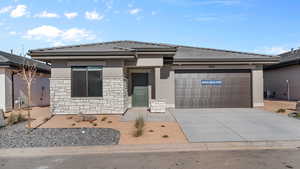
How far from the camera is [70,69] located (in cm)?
1283

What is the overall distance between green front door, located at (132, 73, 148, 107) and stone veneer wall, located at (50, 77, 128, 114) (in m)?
3.57

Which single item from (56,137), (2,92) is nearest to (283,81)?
(56,137)

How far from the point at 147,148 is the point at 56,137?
11.2 feet

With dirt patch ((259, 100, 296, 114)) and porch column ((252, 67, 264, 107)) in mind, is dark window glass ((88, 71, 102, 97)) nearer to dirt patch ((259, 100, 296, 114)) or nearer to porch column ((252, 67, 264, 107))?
dirt patch ((259, 100, 296, 114))

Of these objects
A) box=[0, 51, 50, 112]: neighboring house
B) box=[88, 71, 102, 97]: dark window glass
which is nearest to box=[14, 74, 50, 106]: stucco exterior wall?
box=[0, 51, 50, 112]: neighboring house

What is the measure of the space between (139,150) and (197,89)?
1004 cm

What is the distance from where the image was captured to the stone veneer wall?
12.7 m

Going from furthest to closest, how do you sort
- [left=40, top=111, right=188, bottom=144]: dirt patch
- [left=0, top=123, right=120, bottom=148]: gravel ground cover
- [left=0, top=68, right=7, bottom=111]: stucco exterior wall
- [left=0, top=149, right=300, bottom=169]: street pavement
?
[left=0, top=68, right=7, bottom=111]: stucco exterior wall < [left=40, top=111, right=188, bottom=144]: dirt patch < [left=0, top=123, right=120, bottom=148]: gravel ground cover < [left=0, top=149, right=300, bottom=169]: street pavement

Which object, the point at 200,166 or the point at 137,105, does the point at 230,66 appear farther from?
the point at 200,166

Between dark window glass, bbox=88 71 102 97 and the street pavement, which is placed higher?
dark window glass, bbox=88 71 102 97

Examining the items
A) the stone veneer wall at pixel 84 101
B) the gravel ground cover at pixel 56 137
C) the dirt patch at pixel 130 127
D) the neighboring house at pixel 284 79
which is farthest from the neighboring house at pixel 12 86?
the neighboring house at pixel 284 79

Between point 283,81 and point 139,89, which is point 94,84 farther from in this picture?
point 283,81

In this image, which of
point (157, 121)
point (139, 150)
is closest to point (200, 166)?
point (139, 150)

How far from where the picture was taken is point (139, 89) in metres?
16.3
